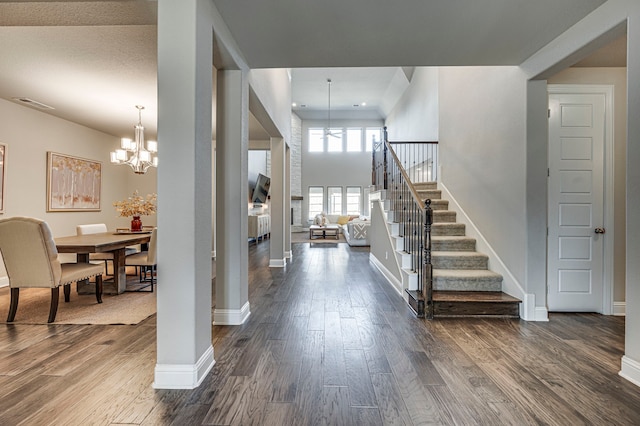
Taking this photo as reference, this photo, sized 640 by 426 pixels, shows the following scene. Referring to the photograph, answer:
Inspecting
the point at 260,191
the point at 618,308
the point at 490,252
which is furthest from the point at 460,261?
the point at 260,191

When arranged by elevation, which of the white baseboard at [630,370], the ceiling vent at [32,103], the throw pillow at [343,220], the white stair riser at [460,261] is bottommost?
the white baseboard at [630,370]

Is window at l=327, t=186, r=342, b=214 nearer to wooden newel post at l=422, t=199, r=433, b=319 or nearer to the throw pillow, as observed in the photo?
the throw pillow

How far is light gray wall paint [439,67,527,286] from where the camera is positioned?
3.28 meters

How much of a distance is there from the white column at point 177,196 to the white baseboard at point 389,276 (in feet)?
8.90

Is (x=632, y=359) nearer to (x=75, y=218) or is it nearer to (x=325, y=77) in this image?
(x=75, y=218)

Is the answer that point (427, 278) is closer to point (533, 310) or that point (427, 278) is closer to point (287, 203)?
point (533, 310)

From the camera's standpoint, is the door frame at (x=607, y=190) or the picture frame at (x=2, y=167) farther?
the picture frame at (x=2, y=167)

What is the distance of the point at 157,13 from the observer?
212 cm

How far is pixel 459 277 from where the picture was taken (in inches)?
142

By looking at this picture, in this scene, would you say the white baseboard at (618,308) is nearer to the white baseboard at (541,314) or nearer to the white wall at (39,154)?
the white baseboard at (541,314)

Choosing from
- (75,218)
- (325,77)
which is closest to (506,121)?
(75,218)

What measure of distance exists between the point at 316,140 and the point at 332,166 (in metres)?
1.36

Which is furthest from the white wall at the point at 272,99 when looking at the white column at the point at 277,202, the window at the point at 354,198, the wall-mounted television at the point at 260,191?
the window at the point at 354,198

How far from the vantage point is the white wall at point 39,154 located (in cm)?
479
